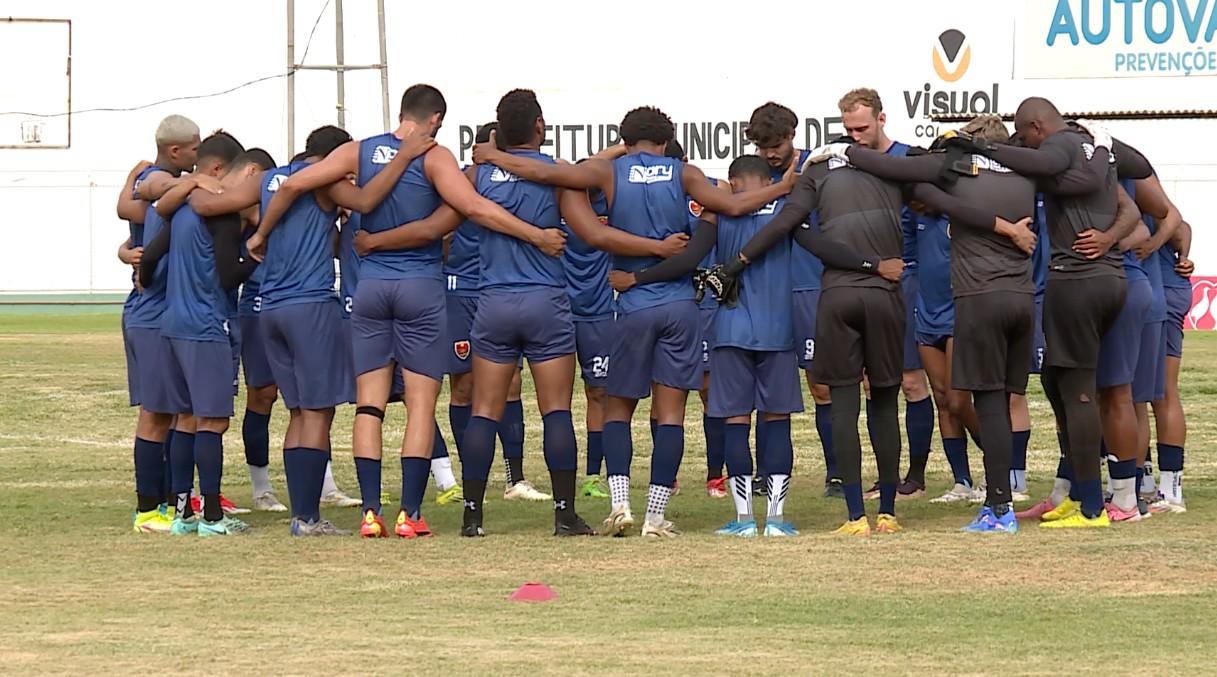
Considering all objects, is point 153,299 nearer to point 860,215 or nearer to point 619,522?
point 619,522

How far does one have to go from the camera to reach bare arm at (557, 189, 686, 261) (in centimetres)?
963

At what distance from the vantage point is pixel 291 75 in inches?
1581

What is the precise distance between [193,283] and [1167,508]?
5.55 meters

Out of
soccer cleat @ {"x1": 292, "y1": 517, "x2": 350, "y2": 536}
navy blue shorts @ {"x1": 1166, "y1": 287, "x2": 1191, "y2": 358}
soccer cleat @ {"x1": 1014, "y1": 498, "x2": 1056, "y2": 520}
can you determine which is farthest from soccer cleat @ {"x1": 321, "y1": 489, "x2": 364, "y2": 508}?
navy blue shorts @ {"x1": 1166, "y1": 287, "x2": 1191, "y2": 358}

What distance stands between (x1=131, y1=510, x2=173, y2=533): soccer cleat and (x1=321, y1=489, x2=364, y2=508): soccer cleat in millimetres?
1468

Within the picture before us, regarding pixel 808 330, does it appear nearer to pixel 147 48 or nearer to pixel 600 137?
pixel 600 137

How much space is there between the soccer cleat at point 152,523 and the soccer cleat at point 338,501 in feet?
4.82

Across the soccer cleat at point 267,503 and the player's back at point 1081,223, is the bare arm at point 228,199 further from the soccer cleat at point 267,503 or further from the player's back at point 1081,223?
the player's back at point 1081,223

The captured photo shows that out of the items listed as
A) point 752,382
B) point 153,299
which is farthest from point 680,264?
point 153,299

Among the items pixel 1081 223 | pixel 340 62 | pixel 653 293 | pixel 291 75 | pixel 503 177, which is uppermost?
pixel 340 62

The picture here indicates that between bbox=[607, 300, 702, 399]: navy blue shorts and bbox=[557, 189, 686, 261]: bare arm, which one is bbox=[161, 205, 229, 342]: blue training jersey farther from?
bbox=[607, 300, 702, 399]: navy blue shorts

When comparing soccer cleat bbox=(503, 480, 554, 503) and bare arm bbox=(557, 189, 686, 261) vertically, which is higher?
bare arm bbox=(557, 189, 686, 261)

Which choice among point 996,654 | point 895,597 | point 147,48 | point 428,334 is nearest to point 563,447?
point 428,334

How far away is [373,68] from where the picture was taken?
40.4 m
